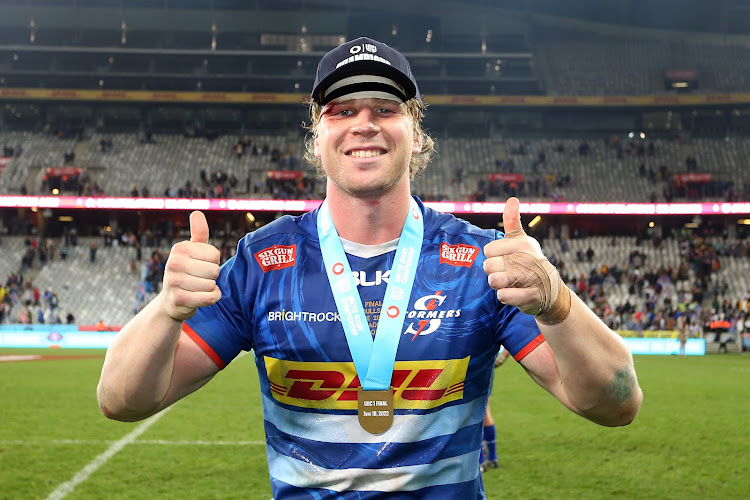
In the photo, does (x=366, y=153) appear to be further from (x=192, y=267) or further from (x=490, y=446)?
(x=490, y=446)

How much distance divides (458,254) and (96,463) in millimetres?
6243

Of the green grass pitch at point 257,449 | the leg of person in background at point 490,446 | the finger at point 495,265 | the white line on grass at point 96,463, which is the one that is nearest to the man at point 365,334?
the finger at point 495,265

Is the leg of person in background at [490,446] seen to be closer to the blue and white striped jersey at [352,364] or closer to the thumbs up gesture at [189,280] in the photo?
the blue and white striped jersey at [352,364]

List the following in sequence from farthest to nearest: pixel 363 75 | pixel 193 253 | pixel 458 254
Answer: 1. pixel 458 254
2. pixel 363 75
3. pixel 193 253

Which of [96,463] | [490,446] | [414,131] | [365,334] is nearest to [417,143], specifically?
[414,131]

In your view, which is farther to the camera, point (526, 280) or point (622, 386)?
point (622, 386)

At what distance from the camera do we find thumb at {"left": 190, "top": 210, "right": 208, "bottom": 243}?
7.11 ft

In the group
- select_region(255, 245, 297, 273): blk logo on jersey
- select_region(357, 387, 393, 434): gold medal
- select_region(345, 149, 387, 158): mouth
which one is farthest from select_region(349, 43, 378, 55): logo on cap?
select_region(357, 387, 393, 434): gold medal

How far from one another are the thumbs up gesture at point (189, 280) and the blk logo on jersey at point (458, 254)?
0.87m

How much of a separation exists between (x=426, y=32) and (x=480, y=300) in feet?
168

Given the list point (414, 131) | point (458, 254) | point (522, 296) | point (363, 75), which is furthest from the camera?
point (414, 131)

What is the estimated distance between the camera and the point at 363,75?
8.14ft

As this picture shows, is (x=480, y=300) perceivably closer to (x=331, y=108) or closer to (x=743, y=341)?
(x=331, y=108)

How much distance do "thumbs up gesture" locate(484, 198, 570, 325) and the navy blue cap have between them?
0.78 m
